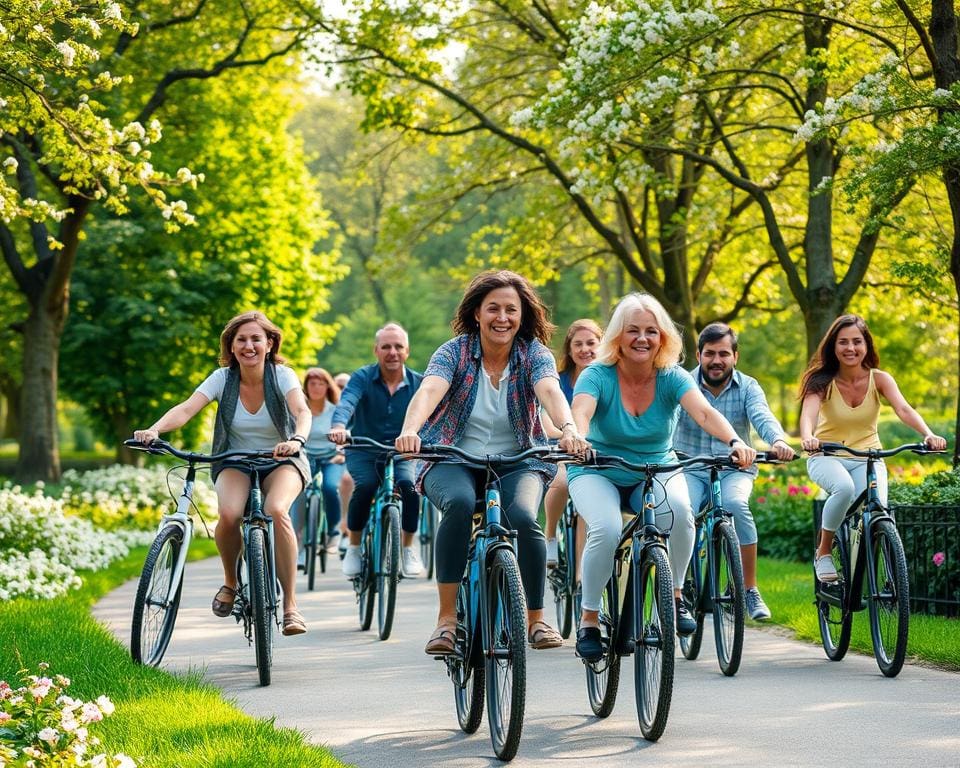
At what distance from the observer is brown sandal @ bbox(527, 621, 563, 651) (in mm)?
6145

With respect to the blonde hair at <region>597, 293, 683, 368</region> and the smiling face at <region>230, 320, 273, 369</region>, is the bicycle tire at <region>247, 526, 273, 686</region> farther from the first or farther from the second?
the blonde hair at <region>597, 293, 683, 368</region>

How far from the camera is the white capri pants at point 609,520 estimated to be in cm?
644

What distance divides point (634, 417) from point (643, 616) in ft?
3.46

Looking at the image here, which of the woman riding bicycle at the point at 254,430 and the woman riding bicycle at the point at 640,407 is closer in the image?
the woman riding bicycle at the point at 640,407

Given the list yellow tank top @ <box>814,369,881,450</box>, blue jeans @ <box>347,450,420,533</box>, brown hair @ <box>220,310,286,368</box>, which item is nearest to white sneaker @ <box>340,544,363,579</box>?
blue jeans @ <box>347,450,420,533</box>

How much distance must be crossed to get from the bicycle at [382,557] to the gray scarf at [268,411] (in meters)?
1.49

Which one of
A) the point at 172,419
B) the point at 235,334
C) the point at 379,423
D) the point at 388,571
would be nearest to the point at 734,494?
the point at 388,571

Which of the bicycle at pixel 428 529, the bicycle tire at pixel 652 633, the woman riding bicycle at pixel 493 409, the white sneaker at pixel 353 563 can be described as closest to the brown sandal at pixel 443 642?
the woman riding bicycle at pixel 493 409

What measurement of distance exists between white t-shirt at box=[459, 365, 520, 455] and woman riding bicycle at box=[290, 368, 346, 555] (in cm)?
747

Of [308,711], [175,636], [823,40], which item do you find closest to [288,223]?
[823,40]

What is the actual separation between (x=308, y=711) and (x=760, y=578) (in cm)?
693

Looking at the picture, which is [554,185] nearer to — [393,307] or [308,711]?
[308,711]

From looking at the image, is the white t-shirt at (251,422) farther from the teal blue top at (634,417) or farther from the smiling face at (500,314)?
the teal blue top at (634,417)

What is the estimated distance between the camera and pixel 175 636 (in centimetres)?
1003
